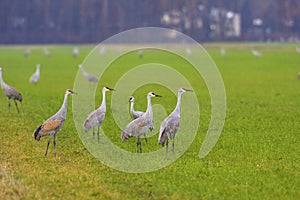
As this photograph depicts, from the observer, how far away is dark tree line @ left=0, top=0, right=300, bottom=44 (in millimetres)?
108500

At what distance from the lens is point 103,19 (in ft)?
373

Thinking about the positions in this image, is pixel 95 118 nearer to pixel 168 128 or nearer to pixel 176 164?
pixel 168 128

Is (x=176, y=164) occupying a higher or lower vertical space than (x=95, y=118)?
lower

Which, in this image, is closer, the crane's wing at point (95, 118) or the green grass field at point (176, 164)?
the green grass field at point (176, 164)

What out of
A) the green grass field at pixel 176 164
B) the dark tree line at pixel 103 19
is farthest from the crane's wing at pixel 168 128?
the dark tree line at pixel 103 19

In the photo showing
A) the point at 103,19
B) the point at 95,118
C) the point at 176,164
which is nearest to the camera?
the point at 176,164

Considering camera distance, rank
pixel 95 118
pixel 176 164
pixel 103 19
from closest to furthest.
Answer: pixel 176 164, pixel 95 118, pixel 103 19

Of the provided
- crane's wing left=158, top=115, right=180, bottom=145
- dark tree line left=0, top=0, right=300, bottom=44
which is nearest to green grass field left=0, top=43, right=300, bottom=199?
crane's wing left=158, top=115, right=180, bottom=145

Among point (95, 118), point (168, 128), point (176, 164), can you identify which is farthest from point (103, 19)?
point (176, 164)

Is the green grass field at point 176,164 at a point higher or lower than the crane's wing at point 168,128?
lower

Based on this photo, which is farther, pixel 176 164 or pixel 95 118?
pixel 95 118

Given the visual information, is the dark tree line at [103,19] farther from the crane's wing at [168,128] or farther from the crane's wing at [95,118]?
the crane's wing at [168,128]

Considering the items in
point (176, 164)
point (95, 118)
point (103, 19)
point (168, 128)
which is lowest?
point (103, 19)

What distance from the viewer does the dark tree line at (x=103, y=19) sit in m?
108
